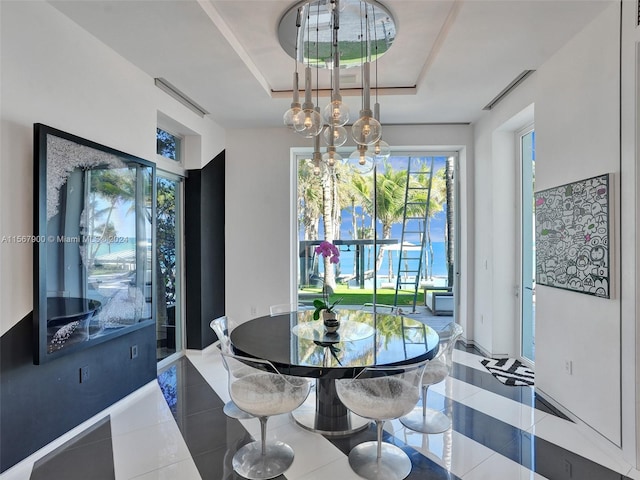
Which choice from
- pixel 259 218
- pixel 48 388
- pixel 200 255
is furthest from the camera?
pixel 259 218

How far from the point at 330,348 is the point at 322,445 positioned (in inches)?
28.3

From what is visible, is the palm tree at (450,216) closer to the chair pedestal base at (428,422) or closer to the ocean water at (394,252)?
the ocean water at (394,252)

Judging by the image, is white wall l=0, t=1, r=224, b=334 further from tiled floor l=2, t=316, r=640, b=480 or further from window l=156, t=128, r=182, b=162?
tiled floor l=2, t=316, r=640, b=480

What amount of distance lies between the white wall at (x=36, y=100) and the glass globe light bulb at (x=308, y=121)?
5.48 feet

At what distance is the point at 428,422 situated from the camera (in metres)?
2.50

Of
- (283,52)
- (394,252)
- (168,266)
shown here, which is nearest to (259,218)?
(168,266)

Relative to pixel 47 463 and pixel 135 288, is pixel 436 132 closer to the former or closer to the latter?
pixel 135 288

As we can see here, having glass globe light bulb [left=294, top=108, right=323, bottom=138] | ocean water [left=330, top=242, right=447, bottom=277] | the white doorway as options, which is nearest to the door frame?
the white doorway

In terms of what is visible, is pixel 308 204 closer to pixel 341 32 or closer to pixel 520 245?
pixel 341 32

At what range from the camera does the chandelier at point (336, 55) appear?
6.90 ft

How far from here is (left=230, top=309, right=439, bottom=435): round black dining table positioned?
184 cm

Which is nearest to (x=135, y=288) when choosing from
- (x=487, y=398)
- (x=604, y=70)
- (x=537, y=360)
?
(x=487, y=398)

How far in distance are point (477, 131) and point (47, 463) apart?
17.6ft

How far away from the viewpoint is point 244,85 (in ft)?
11.1
